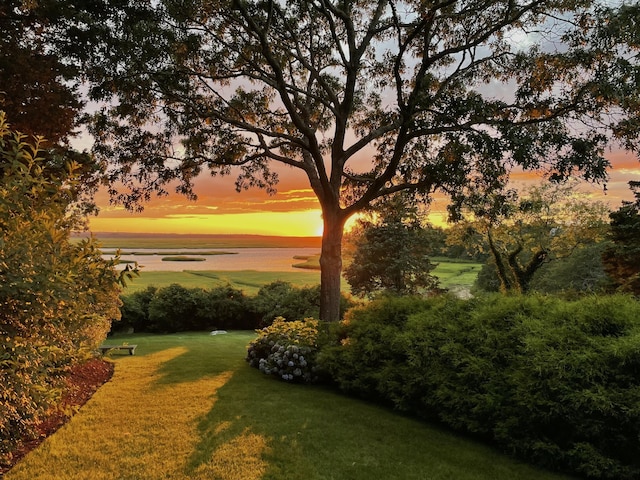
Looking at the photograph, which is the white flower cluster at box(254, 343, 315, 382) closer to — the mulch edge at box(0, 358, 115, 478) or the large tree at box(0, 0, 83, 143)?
the mulch edge at box(0, 358, 115, 478)

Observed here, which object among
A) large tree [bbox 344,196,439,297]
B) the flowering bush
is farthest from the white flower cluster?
large tree [bbox 344,196,439,297]

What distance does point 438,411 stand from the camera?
6.44m

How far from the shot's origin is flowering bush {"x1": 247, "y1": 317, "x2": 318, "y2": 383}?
906 cm

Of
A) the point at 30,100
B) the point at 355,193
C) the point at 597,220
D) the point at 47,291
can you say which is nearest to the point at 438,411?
the point at 47,291

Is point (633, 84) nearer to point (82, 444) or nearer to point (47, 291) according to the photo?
point (47, 291)

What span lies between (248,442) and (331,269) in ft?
27.7

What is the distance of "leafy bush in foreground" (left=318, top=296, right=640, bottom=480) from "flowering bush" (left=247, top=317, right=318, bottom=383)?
201 centimetres

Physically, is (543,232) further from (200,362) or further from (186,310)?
(200,362)

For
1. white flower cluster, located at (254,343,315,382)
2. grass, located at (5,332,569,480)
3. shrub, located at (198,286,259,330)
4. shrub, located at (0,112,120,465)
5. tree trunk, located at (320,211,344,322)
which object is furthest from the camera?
shrub, located at (198,286,259,330)

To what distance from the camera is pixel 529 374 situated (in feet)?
16.9

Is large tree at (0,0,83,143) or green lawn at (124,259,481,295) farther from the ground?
large tree at (0,0,83,143)

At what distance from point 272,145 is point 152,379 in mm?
10387

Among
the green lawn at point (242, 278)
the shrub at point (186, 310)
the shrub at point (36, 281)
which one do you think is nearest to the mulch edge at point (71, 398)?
the shrub at point (36, 281)

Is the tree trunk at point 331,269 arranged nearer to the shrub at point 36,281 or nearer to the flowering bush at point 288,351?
the flowering bush at point 288,351
